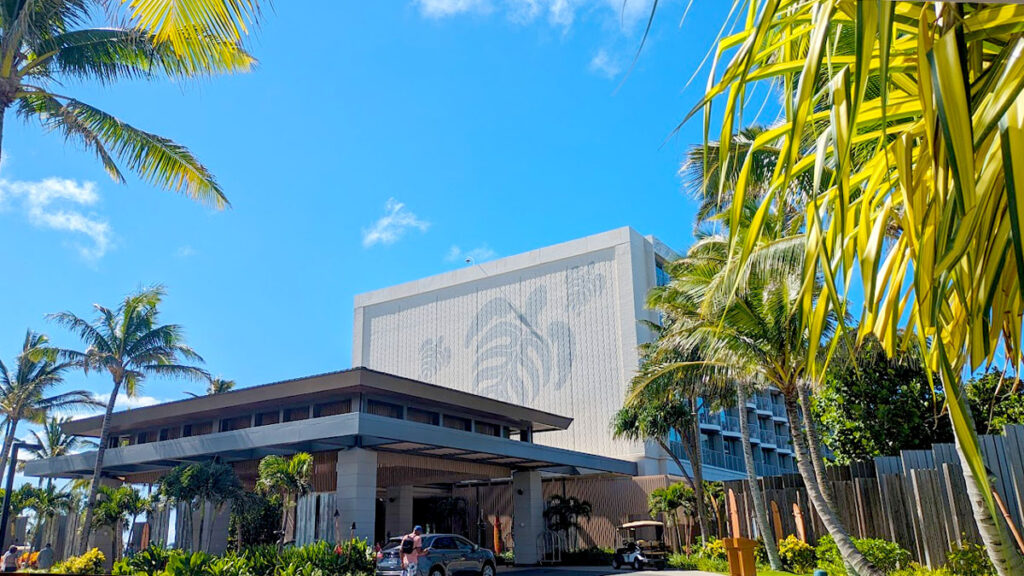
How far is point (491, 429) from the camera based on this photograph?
30969mm

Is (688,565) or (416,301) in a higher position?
(416,301)

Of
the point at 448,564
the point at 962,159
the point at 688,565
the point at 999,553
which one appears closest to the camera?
the point at 962,159

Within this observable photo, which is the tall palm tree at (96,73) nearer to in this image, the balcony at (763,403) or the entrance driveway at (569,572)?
the entrance driveway at (569,572)

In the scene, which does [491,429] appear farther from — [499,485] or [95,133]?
[95,133]

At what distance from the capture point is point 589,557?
32.2 meters

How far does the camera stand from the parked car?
59.0ft

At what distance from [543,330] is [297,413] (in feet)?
62.6

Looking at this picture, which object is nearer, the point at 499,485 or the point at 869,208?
the point at 869,208

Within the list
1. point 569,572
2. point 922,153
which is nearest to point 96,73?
point 922,153

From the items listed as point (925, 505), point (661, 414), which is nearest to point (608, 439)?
point (661, 414)

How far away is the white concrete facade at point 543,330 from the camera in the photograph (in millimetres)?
39000

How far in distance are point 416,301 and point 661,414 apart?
2257 cm

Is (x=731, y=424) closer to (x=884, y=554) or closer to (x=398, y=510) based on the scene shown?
(x=398, y=510)

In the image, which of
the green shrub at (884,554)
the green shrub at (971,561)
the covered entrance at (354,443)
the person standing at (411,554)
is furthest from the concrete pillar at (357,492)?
the green shrub at (971,561)
